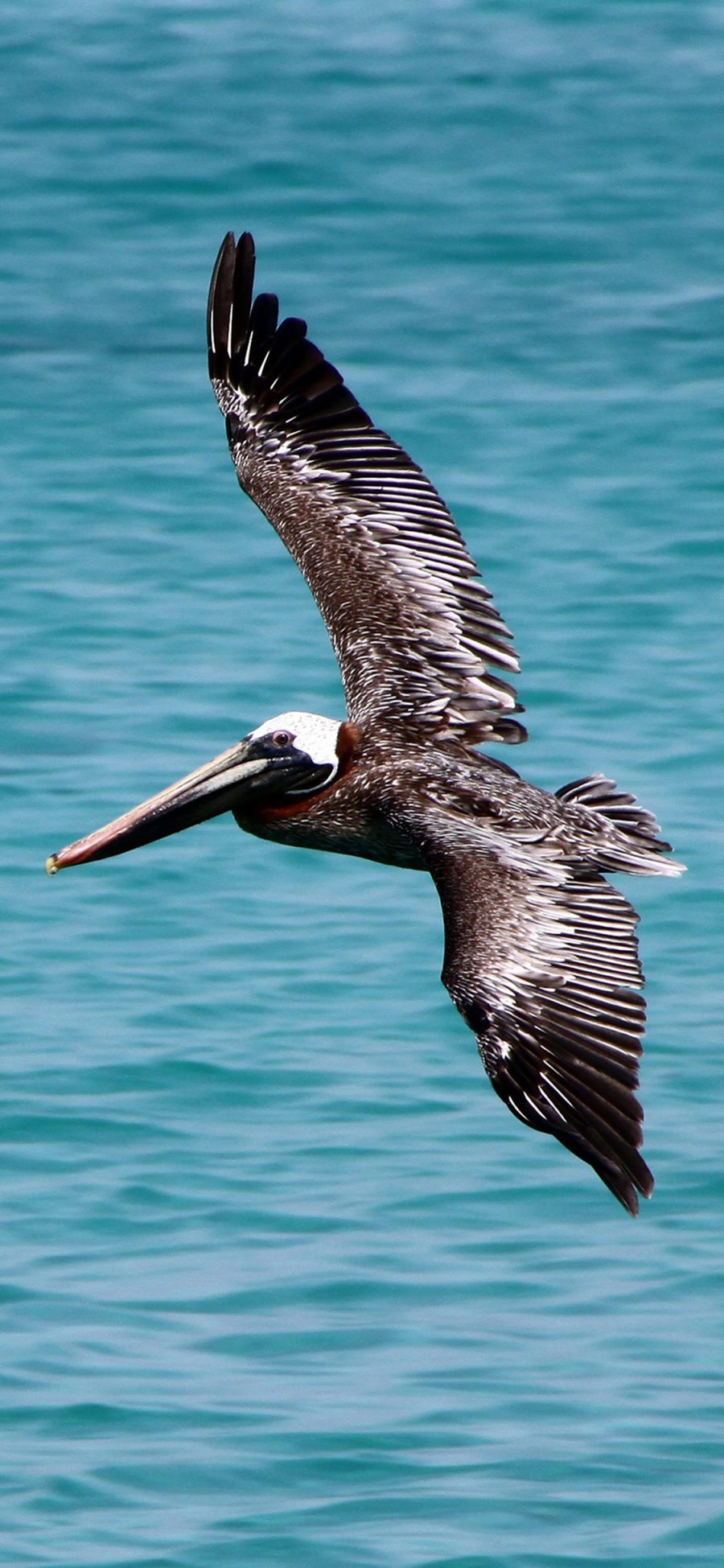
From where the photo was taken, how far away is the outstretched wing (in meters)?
5.85

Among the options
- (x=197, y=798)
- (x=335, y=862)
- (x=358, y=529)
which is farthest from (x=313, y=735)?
(x=335, y=862)

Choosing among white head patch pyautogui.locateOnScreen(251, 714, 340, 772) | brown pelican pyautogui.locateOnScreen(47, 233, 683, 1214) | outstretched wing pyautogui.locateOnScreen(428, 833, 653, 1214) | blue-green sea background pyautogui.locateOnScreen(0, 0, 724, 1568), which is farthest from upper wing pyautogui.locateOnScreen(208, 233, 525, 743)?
blue-green sea background pyautogui.locateOnScreen(0, 0, 724, 1568)

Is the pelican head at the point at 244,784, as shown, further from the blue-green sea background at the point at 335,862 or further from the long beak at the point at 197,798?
the blue-green sea background at the point at 335,862

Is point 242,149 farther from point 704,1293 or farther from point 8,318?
point 704,1293

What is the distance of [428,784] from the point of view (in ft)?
22.9

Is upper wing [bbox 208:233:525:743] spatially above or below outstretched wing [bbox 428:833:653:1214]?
above

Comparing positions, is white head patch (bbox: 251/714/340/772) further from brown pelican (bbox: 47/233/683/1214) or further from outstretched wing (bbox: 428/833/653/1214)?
outstretched wing (bbox: 428/833/653/1214)

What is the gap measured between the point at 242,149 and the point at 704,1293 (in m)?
11.4

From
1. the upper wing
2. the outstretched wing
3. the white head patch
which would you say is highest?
the upper wing

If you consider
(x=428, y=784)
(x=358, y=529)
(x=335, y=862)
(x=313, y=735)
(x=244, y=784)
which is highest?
(x=358, y=529)

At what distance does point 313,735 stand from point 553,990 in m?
1.48

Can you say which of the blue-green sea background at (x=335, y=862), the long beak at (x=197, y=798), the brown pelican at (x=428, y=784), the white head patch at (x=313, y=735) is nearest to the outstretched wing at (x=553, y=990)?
the brown pelican at (x=428, y=784)

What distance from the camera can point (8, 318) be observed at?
15719 millimetres

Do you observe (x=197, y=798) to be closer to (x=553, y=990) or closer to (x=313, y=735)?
(x=313, y=735)
